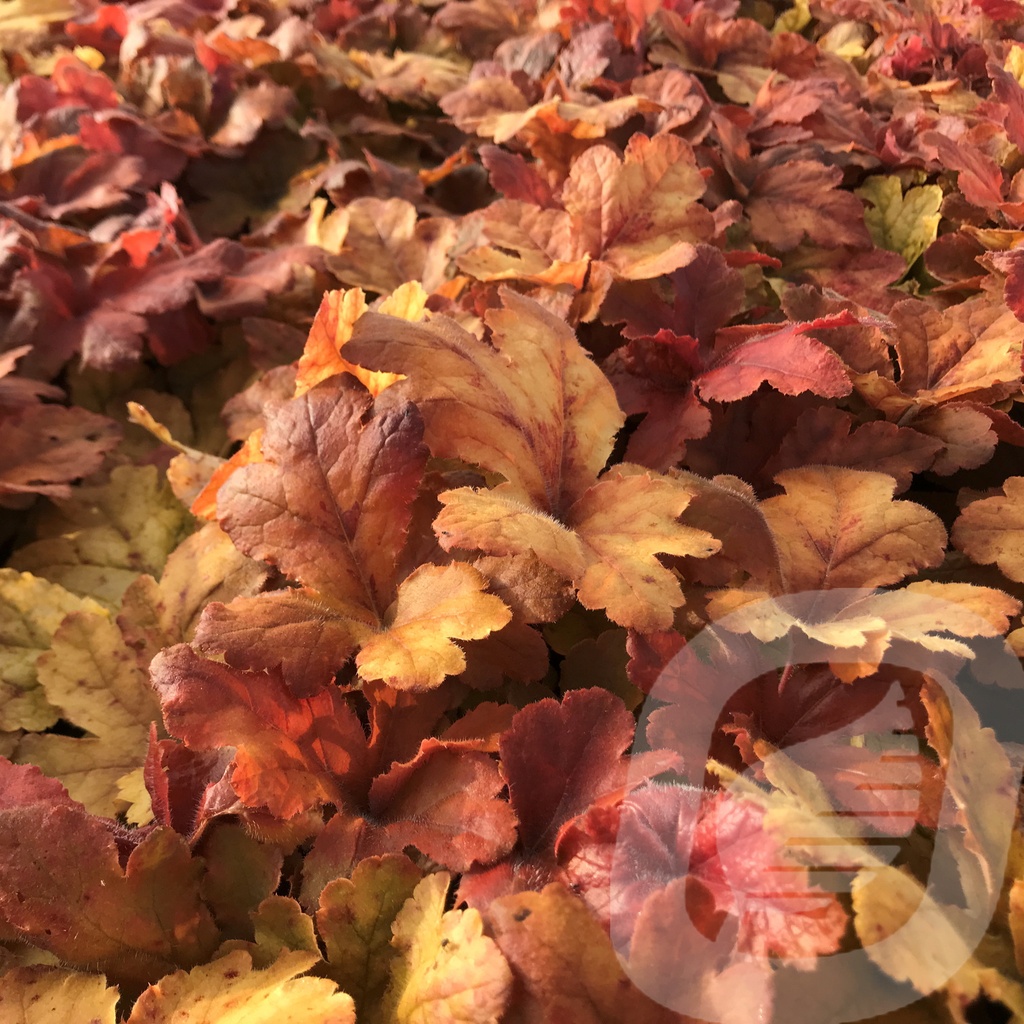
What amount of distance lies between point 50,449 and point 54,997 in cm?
58

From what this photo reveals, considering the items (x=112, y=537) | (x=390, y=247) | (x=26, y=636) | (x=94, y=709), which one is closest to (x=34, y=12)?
(x=390, y=247)

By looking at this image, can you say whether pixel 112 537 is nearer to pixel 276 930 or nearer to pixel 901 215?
pixel 276 930

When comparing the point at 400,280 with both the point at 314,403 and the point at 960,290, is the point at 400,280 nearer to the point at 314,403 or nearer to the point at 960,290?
the point at 314,403

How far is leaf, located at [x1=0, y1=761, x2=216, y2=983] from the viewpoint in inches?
19.5

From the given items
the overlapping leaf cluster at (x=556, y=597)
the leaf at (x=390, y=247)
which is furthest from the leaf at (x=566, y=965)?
the leaf at (x=390, y=247)

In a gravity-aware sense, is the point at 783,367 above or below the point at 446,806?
above

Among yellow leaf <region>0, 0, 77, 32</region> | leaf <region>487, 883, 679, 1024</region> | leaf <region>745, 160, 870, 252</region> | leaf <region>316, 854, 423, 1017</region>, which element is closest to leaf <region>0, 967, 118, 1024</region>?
leaf <region>316, 854, 423, 1017</region>

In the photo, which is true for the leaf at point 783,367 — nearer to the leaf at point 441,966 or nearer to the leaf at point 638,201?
the leaf at point 638,201

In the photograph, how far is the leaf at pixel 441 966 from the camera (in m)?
0.41

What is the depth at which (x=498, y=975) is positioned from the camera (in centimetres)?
41
